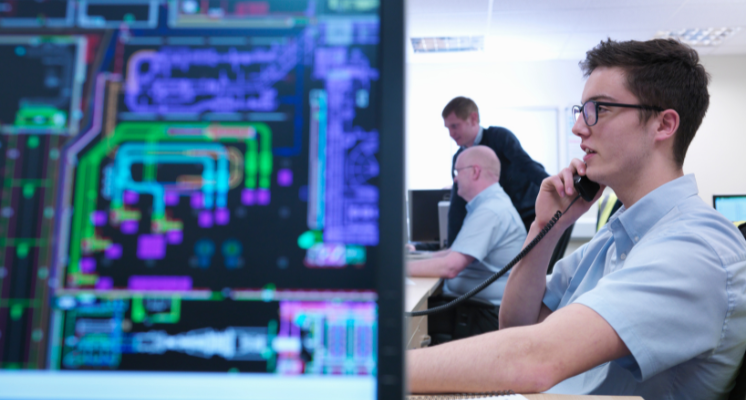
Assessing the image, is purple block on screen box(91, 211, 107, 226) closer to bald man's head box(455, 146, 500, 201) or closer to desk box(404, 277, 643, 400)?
desk box(404, 277, 643, 400)

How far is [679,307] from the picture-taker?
65 cm

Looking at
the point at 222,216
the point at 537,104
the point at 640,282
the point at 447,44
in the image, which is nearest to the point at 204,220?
the point at 222,216

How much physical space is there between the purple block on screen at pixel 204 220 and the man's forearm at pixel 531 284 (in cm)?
91

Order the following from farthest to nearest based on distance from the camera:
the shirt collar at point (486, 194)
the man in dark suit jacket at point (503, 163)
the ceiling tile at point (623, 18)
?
1. the ceiling tile at point (623, 18)
2. the man in dark suit jacket at point (503, 163)
3. the shirt collar at point (486, 194)

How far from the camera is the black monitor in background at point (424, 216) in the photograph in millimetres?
3293

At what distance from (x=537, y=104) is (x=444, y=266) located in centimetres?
353

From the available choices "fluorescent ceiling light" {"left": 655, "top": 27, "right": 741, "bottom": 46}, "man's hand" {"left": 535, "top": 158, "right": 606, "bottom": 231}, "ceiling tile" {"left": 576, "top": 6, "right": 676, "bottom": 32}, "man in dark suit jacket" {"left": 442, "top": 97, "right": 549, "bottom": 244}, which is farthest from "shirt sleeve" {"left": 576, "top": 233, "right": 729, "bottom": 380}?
"fluorescent ceiling light" {"left": 655, "top": 27, "right": 741, "bottom": 46}

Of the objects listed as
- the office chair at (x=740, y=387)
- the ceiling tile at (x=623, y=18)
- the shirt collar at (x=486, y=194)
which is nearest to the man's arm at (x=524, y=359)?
the office chair at (x=740, y=387)

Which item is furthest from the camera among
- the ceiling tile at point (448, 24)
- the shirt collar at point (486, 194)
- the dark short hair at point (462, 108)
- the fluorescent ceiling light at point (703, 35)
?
the fluorescent ceiling light at point (703, 35)

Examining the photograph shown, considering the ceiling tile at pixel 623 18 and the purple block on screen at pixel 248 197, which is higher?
the ceiling tile at pixel 623 18

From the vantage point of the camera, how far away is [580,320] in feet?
2.13

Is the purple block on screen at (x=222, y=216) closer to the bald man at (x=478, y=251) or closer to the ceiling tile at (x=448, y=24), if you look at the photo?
the bald man at (x=478, y=251)

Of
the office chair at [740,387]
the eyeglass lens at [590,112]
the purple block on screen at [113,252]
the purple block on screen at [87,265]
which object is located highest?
→ the eyeglass lens at [590,112]

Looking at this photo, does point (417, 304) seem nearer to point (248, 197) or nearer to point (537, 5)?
point (248, 197)
